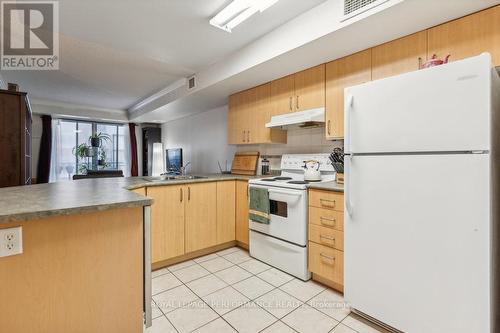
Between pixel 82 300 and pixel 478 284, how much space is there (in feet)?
6.22

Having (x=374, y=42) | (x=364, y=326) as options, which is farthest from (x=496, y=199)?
(x=374, y=42)

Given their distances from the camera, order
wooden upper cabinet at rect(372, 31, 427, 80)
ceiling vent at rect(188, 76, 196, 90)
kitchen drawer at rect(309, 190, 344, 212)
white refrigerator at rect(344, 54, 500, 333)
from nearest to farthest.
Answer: white refrigerator at rect(344, 54, 500, 333) → wooden upper cabinet at rect(372, 31, 427, 80) → kitchen drawer at rect(309, 190, 344, 212) → ceiling vent at rect(188, 76, 196, 90)

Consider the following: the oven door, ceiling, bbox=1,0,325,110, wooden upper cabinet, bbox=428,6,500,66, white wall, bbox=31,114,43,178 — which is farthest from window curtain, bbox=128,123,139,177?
wooden upper cabinet, bbox=428,6,500,66

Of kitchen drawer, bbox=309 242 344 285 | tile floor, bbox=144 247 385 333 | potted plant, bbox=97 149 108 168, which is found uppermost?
potted plant, bbox=97 149 108 168

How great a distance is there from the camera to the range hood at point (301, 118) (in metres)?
2.41

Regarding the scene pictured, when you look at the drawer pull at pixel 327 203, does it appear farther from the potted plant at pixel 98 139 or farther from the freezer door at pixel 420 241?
the potted plant at pixel 98 139

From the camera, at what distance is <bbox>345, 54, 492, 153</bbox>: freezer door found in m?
1.20

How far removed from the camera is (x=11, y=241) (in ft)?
3.04

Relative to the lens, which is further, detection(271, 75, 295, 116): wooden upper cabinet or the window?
the window

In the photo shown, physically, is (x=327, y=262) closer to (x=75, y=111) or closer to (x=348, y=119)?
(x=348, y=119)

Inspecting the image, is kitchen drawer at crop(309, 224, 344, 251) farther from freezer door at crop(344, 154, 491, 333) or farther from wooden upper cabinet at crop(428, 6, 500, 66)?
wooden upper cabinet at crop(428, 6, 500, 66)

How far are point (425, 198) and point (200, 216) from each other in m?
2.16

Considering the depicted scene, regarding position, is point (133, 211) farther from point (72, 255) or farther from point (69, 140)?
point (69, 140)

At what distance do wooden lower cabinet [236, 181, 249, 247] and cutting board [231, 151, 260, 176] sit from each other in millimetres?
513
